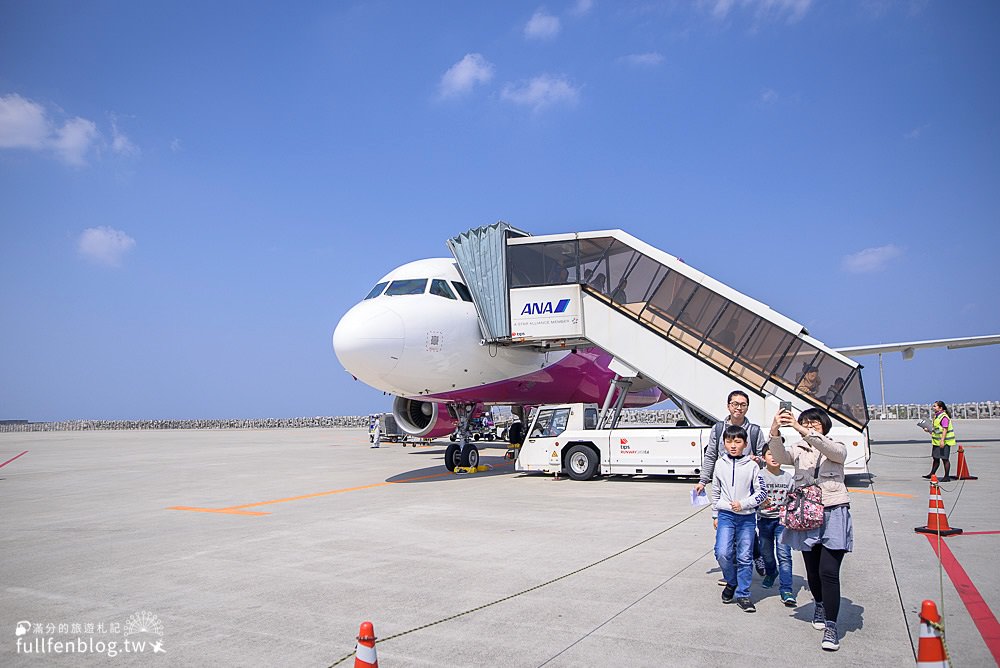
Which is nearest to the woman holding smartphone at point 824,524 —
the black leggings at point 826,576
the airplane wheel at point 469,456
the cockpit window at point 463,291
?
the black leggings at point 826,576

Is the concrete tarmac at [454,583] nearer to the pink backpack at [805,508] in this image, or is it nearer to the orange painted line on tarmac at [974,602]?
the orange painted line on tarmac at [974,602]

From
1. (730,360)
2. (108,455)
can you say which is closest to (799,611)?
(730,360)

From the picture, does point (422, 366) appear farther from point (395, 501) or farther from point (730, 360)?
point (730, 360)

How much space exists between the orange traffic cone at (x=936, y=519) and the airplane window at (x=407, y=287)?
31.5ft

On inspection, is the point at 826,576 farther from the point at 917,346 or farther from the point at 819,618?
the point at 917,346

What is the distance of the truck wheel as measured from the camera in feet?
45.4

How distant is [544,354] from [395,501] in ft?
23.8

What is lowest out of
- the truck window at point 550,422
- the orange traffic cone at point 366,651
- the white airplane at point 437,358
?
the orange traffic cone at point 366,651

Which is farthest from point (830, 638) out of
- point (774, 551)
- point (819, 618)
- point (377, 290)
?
point (377, 290)

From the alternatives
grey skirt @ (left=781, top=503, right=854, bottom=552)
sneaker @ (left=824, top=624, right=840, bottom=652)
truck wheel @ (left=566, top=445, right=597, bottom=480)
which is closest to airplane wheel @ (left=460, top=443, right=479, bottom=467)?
truck wheel @ (left=566, top=445, right=597, bottom=480)

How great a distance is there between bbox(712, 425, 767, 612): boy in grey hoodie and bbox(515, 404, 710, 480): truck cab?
24.6 feet

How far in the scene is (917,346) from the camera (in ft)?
80.3

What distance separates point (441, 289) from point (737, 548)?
33.7 ft

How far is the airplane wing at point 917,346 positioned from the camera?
22984mm
